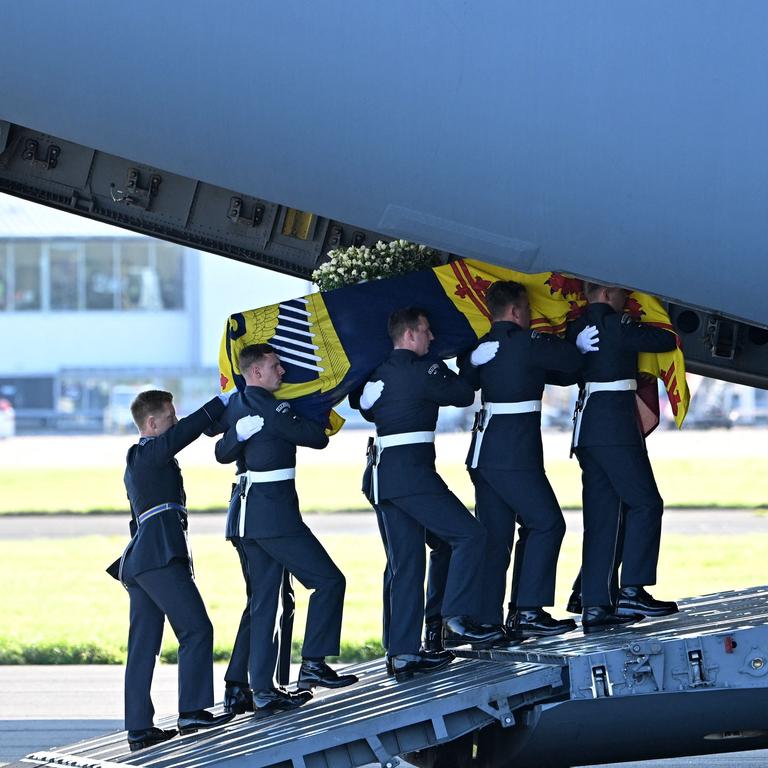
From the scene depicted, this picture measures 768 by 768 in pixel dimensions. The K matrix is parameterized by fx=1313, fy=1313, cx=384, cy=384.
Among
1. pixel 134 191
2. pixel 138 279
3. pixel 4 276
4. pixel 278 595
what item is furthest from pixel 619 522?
pixel 4 276

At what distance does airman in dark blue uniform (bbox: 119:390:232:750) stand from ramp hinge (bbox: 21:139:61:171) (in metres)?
1.80

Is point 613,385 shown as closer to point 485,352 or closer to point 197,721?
point 485,352

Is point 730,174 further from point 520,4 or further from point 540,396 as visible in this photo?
point 540,396

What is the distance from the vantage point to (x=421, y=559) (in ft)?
20.3

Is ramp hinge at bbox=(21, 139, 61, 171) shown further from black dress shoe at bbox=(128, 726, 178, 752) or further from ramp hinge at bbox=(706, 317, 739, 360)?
ramp hinge at bbox=(706, 317, 739, 360)

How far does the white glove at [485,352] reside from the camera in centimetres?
628

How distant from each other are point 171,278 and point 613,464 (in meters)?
39.0

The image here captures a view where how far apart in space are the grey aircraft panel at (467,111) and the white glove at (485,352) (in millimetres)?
1014

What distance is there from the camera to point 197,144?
5145 mm

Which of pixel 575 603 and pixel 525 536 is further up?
pixel 525 536

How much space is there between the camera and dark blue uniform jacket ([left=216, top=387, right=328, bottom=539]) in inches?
241

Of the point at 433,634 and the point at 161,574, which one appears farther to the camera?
the point at 433,634

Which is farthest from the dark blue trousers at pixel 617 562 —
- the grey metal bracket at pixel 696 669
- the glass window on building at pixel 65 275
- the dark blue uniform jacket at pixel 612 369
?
the glass window on building at pixel 65 275

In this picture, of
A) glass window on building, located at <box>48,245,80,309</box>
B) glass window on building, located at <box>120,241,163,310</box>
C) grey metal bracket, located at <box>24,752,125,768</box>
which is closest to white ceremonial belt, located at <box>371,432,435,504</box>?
grey metal bracket, located at <box>24,752,125,768</box>
